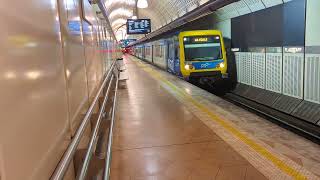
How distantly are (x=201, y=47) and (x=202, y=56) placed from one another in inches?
14.3

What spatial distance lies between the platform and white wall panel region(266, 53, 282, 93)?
3.11 metres

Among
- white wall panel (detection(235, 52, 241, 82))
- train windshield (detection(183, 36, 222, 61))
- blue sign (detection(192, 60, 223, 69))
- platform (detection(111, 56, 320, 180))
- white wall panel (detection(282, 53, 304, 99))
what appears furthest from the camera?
white wall panel (detection(235, 52, 241, 82))

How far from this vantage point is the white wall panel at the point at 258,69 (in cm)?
1109

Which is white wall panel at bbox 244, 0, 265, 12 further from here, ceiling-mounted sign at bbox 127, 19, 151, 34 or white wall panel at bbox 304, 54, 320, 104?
ceiling-mounted sign at bbox 127, 19, 151, 34

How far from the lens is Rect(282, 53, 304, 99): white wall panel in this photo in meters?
8.65

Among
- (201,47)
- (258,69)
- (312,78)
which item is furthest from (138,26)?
(312,78)

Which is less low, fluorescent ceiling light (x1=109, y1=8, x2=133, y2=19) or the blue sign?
fluorescent ceiling light (x1=109, y1=8, x2=133, y2=19)

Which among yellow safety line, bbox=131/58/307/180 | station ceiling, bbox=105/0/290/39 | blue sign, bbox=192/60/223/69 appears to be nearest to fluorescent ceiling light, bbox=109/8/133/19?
station ceiling, bbox=105/0/290/39

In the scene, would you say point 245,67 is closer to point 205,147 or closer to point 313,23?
point 313,23

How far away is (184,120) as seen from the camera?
636 cm

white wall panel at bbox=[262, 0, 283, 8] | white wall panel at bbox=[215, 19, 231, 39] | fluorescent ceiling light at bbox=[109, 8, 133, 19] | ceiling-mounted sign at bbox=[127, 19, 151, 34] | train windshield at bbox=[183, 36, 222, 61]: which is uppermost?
fluorescent ceiling light at bbox=[109, 8, 133, 19]

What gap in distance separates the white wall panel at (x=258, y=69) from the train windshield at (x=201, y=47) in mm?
1850

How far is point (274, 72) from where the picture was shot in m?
10.2

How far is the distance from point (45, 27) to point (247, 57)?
11.5 metres
